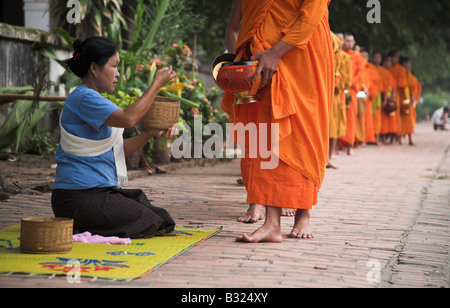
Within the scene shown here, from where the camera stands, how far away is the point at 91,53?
4336 mm

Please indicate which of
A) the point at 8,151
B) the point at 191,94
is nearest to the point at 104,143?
the point at 8,151

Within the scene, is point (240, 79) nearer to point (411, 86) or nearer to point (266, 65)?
point (266, 65)

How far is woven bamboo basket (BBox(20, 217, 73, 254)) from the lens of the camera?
12.7ft

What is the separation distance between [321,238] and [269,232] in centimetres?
45

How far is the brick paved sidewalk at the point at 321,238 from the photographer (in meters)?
3.50

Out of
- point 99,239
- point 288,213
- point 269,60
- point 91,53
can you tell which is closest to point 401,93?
point 288,213

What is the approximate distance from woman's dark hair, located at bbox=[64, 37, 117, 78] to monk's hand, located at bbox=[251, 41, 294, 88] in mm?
959

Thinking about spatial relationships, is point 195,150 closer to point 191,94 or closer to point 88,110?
point 191,94

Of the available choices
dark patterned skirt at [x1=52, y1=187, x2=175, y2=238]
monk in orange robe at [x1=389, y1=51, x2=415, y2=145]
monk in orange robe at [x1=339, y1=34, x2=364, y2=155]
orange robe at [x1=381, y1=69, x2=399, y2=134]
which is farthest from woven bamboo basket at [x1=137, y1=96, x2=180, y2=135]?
monk in orange robe at [x1=389, y1=51, x2=415, y2=145]

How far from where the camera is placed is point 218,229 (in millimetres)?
4930

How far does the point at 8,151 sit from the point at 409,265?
6.36 metres

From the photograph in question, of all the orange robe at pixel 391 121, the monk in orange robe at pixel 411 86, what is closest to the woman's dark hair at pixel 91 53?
the orange robe at pixel 391 121

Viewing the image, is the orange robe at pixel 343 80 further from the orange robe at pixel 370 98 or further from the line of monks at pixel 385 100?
the orange robe at pixel 370 98
